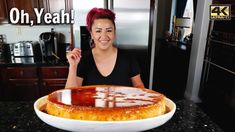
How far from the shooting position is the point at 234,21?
213cm

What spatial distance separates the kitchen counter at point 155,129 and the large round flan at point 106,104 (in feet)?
0.44

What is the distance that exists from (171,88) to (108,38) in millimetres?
2689

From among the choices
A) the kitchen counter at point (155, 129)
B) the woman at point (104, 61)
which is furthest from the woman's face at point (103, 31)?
the kitchen counter at point (155, 129)

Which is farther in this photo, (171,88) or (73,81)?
(171,88)

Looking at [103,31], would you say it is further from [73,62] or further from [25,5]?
[25,5]

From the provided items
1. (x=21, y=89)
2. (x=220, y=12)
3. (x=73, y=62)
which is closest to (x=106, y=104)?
(x=73, y=62)

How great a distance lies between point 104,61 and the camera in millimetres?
1552

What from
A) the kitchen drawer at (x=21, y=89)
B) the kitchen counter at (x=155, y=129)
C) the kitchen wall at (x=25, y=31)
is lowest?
the kitchen drawer at (x=21, y=89)

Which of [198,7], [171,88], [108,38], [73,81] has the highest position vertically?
[198,7]

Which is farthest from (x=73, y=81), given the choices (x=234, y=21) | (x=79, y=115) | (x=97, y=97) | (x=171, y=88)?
(x=171, y=88)

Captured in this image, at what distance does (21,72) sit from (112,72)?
68.2 inches

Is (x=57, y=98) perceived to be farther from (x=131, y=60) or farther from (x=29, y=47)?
(x=29, y=47)

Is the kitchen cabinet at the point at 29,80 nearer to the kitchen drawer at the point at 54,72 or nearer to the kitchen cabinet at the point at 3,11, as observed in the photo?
the kitchen drawer at the point at 54,72

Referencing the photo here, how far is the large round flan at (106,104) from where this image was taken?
0.71 metres
